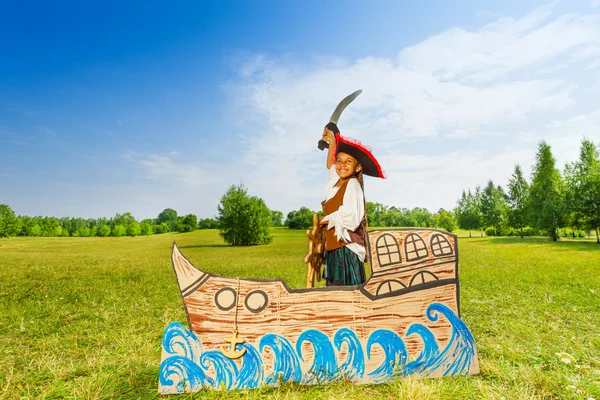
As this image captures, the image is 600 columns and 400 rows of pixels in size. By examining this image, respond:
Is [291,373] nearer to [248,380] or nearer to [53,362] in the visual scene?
[248,380]

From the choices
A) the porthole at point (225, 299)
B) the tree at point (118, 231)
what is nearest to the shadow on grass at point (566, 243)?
the porthole at point (225, 299)

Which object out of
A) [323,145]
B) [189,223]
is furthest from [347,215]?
[189,223]

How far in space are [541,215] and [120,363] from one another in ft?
102

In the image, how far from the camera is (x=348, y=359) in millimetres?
3189

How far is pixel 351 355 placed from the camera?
10.5 feet

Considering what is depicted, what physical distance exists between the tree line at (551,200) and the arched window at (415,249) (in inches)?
1048

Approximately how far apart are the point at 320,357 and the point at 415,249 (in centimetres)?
151

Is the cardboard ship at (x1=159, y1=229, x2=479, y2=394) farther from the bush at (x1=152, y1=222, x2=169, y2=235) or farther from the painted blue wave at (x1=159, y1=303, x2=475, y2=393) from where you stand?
the bush at (x1=152, y1=222, x2=169, y2=235)

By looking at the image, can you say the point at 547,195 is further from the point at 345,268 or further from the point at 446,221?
the point at 345,268

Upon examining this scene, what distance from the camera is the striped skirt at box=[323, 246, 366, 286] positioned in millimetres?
3676

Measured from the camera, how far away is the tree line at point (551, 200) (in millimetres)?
22562

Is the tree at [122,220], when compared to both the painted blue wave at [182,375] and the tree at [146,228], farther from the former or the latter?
the painted blue wave at [182,375]

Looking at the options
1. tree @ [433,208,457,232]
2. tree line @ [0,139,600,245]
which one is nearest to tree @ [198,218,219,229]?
tree line @ [0,139,600,245]

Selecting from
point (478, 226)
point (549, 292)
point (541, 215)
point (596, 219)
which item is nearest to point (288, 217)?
point (478, 226)
